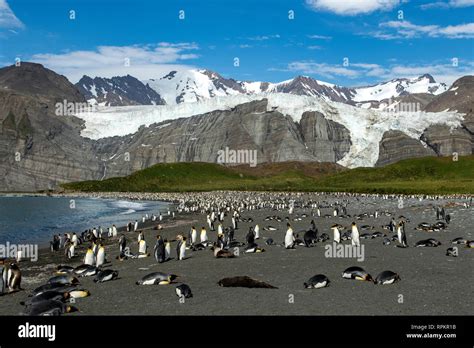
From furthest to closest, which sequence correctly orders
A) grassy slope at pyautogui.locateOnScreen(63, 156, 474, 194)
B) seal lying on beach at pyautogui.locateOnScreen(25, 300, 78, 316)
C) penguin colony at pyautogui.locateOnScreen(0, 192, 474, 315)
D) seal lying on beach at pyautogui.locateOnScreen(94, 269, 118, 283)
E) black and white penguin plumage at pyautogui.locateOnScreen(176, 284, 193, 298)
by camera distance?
grassy slope at pyautogui.locateOnScreen(63, 156, 474, 194)
seal lying on beach at pyautogui.locateOnScreen(94, 269, 118, 283)
penguin colony at pyautogui.locateOnScreen(0, 192, 474, 315)
black and white penguin plumage at pyautogui.locateOnScreen(176, 284, 193, 298)
seal lying on beach at pyautogui.locateOnScreen(25, 300, 78, 316)

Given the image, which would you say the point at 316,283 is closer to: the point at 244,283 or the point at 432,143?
the point at 244,283

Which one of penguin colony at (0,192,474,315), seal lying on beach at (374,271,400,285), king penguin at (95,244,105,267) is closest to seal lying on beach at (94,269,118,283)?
penguin colony at (0,192,474,315)

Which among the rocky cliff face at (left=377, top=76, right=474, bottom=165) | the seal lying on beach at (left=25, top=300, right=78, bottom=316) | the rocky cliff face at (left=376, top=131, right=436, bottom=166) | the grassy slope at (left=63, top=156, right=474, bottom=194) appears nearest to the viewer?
the seal lying on beach at (left=25, top=300, right=78, bottom=316)

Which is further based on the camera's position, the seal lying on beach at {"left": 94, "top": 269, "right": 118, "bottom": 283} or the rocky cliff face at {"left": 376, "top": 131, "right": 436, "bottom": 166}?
the rocky cliff face at {"left": 376, "top": 131, "right": 436, "bottom": 166}

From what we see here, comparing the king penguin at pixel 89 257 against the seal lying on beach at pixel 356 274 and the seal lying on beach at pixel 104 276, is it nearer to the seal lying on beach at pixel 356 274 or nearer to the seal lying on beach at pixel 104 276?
the seal lying on beach at pixel 104 276

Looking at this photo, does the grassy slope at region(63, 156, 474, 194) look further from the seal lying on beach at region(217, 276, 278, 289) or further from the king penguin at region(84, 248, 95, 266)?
the seal lying on beach at region(217, 276, 278, 289)

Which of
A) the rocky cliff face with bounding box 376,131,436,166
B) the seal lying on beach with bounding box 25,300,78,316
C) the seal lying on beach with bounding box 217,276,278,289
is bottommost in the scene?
the seal lying on beach with bounding box 217,276,278,289

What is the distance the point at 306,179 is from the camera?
149875 mm

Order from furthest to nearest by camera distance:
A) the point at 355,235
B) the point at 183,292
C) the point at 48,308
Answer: the point at 355,235
the point at 183,292
the point at 48,308

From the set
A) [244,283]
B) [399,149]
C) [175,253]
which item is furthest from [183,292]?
[399,149]

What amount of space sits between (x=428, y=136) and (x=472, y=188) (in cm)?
11353

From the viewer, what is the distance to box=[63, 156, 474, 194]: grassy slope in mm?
102938

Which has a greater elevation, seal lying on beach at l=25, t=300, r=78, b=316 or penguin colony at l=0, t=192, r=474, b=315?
seal lying on beach at l=25, t=300, r=78, b=316
